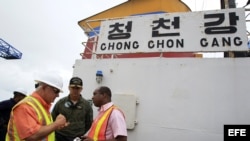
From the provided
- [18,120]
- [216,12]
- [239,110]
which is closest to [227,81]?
[239,110]

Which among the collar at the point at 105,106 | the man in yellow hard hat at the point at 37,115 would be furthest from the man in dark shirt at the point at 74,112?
the man in yellow hard hat at the point at 37,115

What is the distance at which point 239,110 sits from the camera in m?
3.47

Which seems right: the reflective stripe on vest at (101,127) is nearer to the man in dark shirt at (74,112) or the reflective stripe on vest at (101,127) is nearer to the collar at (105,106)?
the collar at (105,106)

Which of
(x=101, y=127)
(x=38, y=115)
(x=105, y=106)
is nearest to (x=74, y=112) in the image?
(x=105, y=106)

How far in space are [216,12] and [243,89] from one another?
1474mm

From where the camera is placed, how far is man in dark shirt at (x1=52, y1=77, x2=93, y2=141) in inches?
131

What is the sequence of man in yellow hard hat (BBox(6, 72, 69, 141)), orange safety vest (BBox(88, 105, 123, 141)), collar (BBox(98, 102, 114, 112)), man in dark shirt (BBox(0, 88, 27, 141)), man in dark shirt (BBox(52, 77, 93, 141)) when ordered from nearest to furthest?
man in yellow hard hat (BBox(6, 72, 69, 141)) → orange safety vest (BBox(88, 105, 123, 141)) → collar (BBox(98, 102, 114, 112)) → man in dark shirt (BBox(52, 77, 93, 141)) → man in dark shirt (BBox(0, 88, 27, 141))

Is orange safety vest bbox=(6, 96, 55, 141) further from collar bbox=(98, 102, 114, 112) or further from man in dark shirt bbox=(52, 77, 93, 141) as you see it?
man in dark shirt bbox=(52, 77, 93, 141)

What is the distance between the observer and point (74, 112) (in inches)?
135

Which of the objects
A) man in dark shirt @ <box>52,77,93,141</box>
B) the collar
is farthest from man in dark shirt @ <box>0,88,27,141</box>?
the collar

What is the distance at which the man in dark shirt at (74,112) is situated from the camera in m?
3.34

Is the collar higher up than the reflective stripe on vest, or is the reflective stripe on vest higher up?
the collar

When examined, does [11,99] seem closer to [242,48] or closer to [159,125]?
[159,125]

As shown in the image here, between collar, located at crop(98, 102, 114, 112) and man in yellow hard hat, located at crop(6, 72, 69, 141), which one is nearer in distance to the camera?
man in yellow hard hat, located at crop(6, 72, 69, 141)
